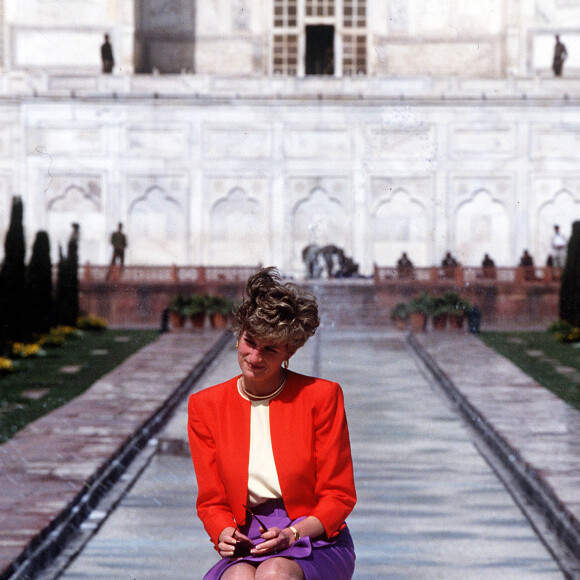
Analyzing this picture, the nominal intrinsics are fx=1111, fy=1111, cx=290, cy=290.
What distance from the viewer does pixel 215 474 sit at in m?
3.27

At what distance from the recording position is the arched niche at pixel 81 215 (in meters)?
Answer: 26.8

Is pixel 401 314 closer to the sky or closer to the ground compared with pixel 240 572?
closer to the ground

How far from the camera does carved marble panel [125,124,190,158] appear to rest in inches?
1062

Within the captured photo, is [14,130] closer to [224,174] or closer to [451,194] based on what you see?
[224,174]

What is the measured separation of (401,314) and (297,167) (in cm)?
752

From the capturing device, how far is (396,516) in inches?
266

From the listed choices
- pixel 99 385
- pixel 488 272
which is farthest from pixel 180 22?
pixel 99 385

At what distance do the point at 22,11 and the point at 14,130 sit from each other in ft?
13.9

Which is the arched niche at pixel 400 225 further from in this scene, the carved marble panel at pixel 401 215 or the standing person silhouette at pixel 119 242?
the standing person silhouette at pixel 119 242

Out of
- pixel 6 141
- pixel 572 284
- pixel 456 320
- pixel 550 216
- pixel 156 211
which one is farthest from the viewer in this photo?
pixel 6 141

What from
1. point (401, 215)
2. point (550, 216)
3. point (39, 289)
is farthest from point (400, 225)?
point (39, 289)

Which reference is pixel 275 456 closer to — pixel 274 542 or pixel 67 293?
pixel 274 542

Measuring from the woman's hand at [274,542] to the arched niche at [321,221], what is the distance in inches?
933

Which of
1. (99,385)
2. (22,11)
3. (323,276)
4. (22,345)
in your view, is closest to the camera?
(99,385)
